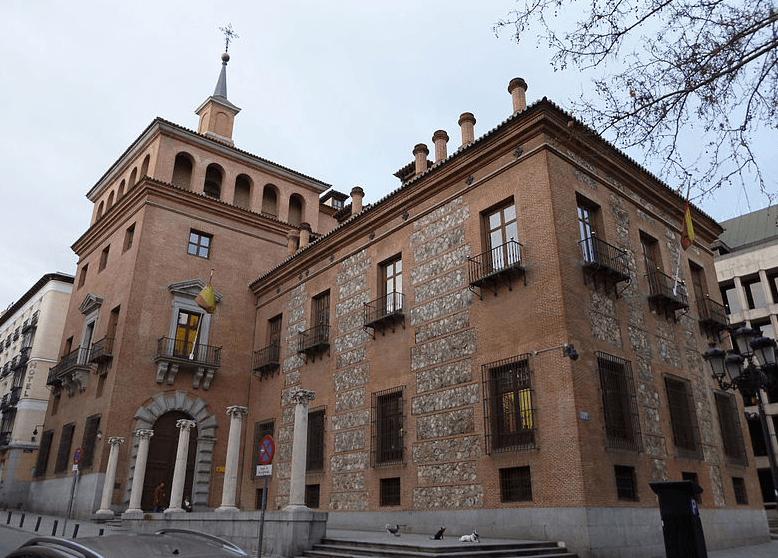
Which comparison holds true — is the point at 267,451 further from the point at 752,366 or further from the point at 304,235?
the point at 304,235

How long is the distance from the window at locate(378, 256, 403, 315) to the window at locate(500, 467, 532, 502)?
6141 millimetres

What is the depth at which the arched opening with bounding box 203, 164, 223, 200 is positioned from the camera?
28.1 metres

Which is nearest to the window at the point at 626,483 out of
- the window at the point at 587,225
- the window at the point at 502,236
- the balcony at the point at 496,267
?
the balcony at the point at 496,267

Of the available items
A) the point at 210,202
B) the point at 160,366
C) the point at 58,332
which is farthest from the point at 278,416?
the point at 58,332

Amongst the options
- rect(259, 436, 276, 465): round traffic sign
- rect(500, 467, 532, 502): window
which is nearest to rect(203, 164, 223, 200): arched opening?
rect(259, 436, 276, 465): round traffic sign

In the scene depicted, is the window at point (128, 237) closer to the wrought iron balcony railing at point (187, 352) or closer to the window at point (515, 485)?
the wrought iron balcony railing at point (187, 352)

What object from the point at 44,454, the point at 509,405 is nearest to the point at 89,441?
the point at 44,454

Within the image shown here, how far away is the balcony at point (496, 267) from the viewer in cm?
1421

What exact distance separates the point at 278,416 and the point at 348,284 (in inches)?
246

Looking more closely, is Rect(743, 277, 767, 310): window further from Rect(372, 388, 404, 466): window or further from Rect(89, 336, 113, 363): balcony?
Rect(89, 336, 113, 363): balcony

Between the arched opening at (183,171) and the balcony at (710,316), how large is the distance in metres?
21.3

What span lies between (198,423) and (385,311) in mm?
10117

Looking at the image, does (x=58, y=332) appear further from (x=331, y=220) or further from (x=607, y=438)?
(x=607, y=438)

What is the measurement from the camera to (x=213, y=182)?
92.9 feet
